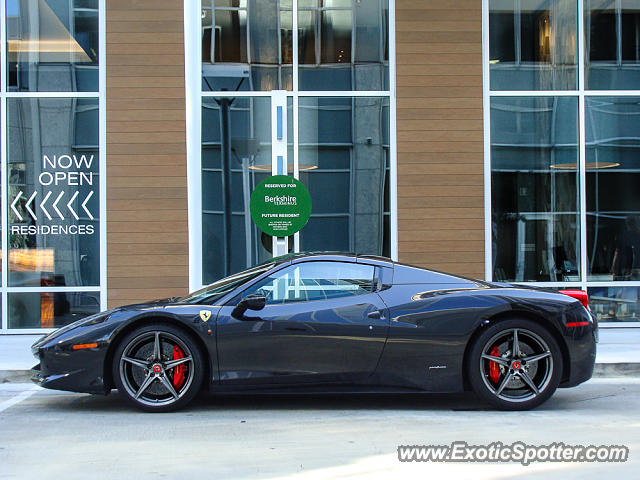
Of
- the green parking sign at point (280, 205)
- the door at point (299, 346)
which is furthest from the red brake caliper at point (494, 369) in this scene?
the green parking sign at point (280, 205)

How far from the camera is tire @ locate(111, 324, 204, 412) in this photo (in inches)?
229

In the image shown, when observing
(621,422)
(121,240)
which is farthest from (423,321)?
(121,240)

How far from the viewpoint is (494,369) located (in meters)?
5.88

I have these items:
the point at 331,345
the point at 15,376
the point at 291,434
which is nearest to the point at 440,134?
the point at 331,345

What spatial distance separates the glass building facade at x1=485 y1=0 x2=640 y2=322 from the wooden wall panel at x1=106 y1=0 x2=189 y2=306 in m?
4.43

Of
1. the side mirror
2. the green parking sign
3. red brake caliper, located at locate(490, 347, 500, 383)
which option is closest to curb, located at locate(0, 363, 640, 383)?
red brake caliper, located at locate(490, 347, 500, 383)

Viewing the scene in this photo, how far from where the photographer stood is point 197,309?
5875mm

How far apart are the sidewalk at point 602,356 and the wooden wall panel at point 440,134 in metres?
2.05

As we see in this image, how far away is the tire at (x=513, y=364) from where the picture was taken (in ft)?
19.2

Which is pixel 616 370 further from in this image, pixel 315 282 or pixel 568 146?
pixel 568 146

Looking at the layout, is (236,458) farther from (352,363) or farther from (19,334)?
(19,334)

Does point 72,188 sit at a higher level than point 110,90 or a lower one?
lower

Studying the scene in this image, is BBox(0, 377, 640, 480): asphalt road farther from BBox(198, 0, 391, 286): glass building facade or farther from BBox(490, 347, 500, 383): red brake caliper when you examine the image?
BBox(198, 0, 391, 286): glass building facade

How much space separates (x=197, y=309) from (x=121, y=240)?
4588 mm
